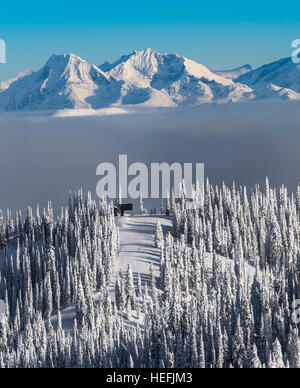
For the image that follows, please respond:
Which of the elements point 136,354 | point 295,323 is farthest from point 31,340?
point 295,323

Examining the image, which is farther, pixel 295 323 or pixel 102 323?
pixel 102 323

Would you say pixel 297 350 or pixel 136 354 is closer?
pixel 297 350
